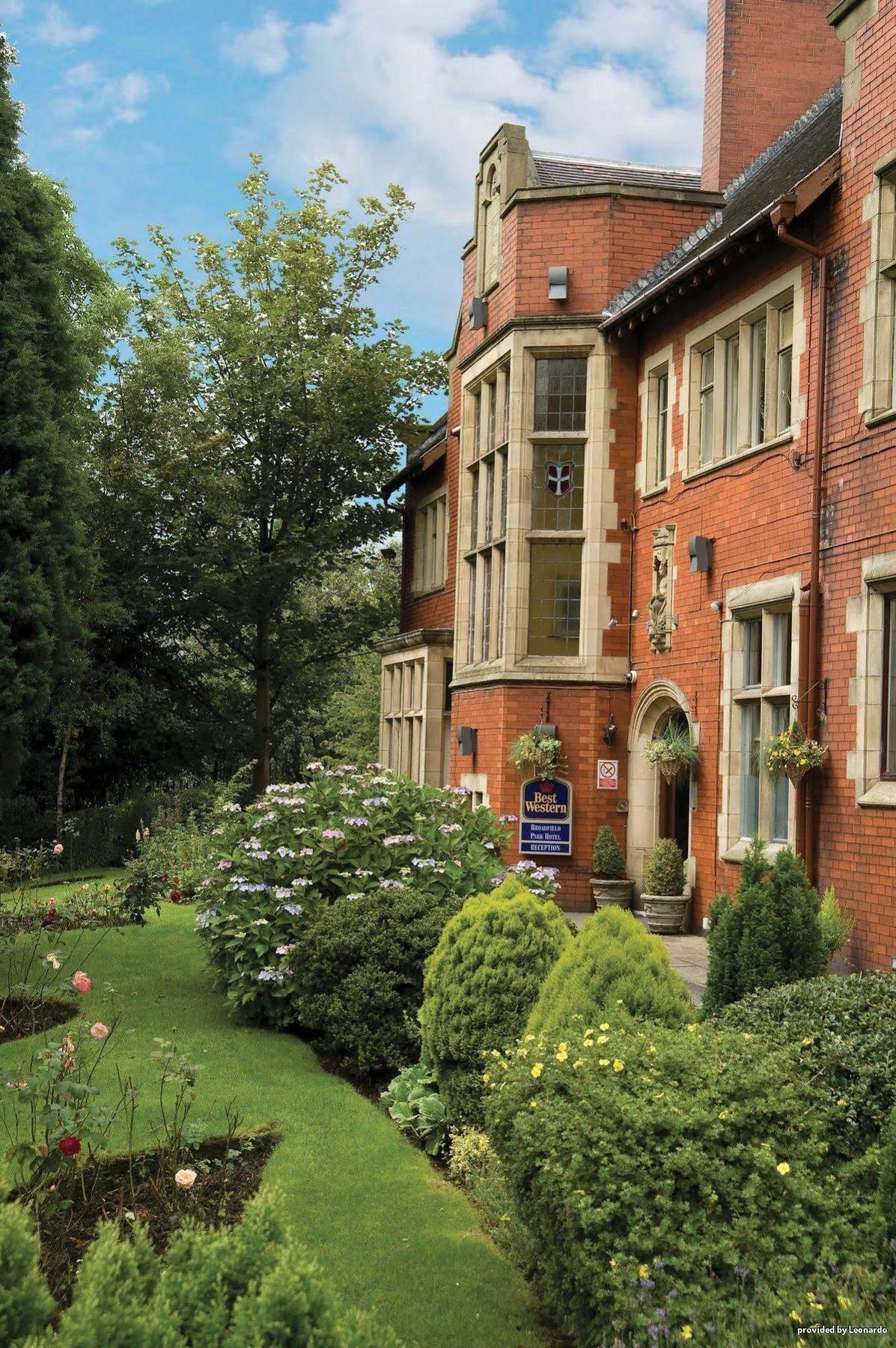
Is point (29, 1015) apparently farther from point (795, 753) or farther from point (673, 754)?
point (673, 754)

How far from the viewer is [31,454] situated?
1599 cm

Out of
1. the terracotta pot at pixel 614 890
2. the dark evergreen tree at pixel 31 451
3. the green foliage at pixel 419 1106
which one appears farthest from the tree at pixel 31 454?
the green foliage at pixel 419 1106

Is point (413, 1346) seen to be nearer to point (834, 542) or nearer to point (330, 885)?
point (330, 885)

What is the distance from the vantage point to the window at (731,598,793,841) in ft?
41.0

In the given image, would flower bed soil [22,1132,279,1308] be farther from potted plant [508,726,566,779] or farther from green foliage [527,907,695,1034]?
potted plant [508,726,566,779]

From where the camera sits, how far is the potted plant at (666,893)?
46.8ft

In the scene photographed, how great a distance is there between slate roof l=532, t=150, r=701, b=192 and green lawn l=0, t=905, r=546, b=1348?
43.0ft

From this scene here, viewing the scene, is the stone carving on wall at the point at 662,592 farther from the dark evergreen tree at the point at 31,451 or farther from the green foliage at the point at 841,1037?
the green foliage at the point at 841,1037

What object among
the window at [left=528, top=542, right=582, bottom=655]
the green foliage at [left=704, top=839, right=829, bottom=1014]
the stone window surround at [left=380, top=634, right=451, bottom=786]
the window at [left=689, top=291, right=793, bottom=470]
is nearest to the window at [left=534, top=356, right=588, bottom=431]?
the window at [left=528, top=542, right=582, bottom=655]

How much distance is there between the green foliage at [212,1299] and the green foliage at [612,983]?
2686 mm

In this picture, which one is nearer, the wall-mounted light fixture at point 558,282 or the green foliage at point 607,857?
the green foliage at point 607,857

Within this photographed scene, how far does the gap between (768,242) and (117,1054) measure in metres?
9.34

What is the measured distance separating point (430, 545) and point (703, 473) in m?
9.82

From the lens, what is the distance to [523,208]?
56.0 ft
